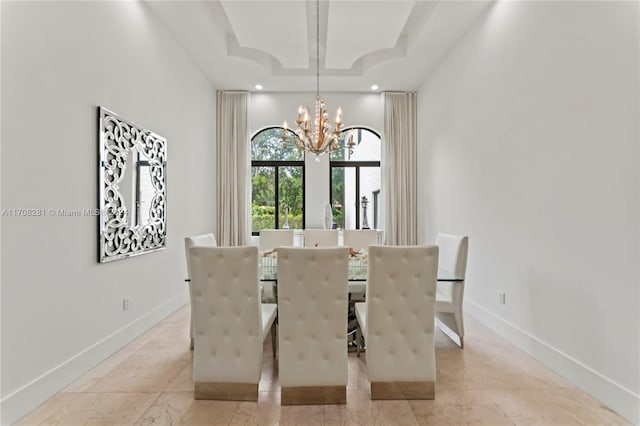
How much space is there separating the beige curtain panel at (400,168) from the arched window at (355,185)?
0.98ft

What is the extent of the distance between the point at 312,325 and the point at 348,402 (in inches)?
20.6

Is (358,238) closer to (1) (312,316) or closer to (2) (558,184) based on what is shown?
Answer: (2) (558,184)

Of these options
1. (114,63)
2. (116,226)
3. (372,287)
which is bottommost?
(372,287)

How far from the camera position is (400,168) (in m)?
5.71

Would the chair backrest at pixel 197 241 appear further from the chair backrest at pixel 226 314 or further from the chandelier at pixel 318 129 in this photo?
the chandelier at pixel 318 129

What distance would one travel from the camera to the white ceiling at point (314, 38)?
138 inches

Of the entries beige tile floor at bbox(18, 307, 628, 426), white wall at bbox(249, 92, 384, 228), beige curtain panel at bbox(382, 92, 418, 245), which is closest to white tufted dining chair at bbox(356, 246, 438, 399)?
beige tile floor at bbox(18, 307, 628, 426)

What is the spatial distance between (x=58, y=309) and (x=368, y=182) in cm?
468

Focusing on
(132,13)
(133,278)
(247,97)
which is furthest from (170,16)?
(133,278)

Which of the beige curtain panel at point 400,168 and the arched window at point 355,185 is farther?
the arched window at point 355,185

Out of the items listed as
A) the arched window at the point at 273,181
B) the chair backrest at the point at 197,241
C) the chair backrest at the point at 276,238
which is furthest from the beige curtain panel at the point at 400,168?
the chair backrest at the point at 197,241

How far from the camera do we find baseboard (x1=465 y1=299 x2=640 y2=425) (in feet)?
6.29

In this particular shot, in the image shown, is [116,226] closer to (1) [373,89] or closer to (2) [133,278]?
(2) [133,278]

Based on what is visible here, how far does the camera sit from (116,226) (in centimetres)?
281
